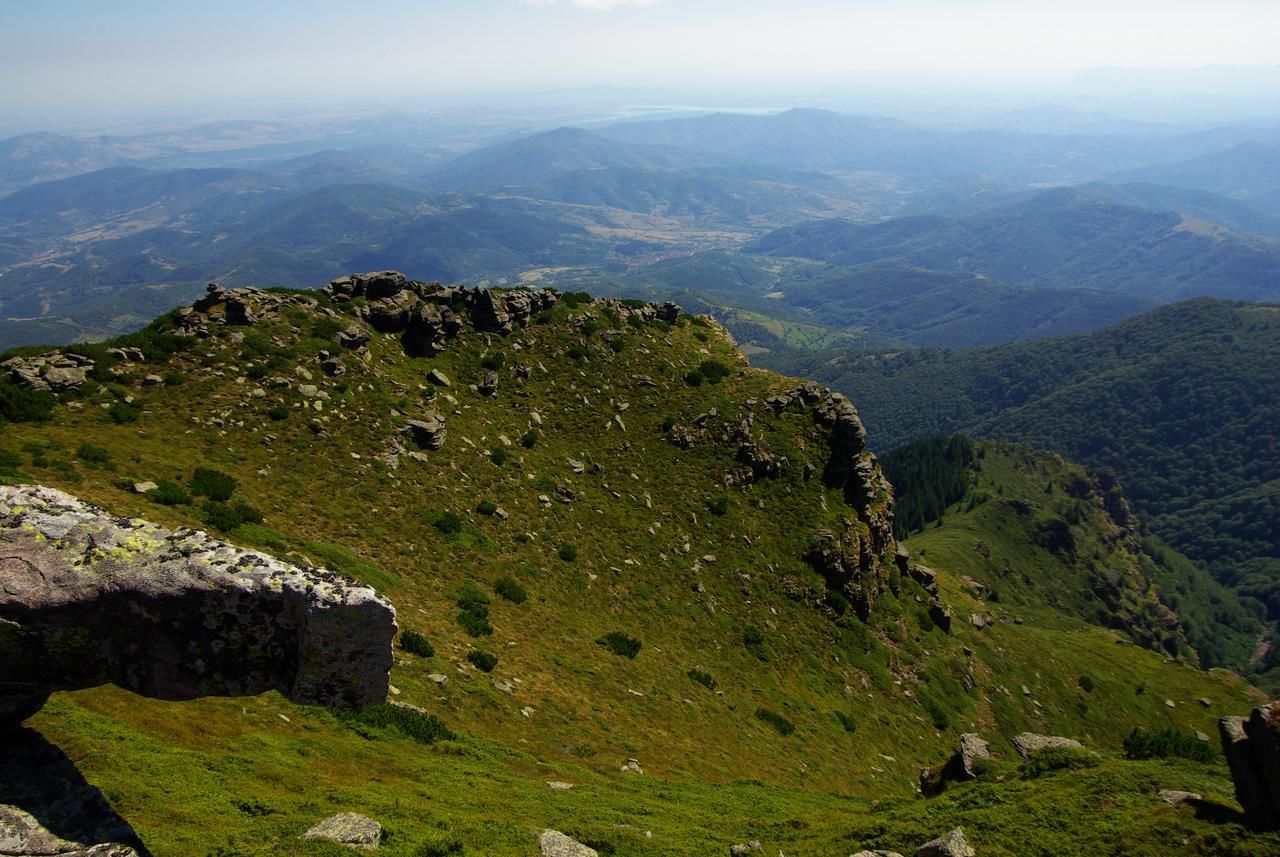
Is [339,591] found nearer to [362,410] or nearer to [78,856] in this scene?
[78,856]

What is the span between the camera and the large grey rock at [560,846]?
43.8 feet

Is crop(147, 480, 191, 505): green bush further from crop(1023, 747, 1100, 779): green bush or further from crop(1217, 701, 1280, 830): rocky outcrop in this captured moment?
crop(1217, 701, 1280, 830): rocky outcrop

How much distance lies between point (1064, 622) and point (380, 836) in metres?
138

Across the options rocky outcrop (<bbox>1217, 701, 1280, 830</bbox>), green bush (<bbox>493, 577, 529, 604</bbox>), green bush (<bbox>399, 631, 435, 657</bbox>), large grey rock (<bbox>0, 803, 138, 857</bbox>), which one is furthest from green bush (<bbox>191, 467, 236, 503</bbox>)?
rocky outcrop (<bbox>1217, 701, 1280, 830</bbox>)

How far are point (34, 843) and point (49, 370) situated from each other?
3004cm

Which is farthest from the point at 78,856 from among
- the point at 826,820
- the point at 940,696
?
the point at 940,696

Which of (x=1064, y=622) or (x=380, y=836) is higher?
(x=380, y=836)

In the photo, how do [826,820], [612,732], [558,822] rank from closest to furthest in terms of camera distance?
[558,822]
[826,820]
[612,732]

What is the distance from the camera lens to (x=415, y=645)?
72.7 ft

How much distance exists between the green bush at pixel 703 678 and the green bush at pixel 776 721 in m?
2.74

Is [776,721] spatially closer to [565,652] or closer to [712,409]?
[565,652]

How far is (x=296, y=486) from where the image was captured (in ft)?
93.7

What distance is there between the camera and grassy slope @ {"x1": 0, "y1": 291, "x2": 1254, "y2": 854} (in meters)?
14.2

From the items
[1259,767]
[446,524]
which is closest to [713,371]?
[446,524]
